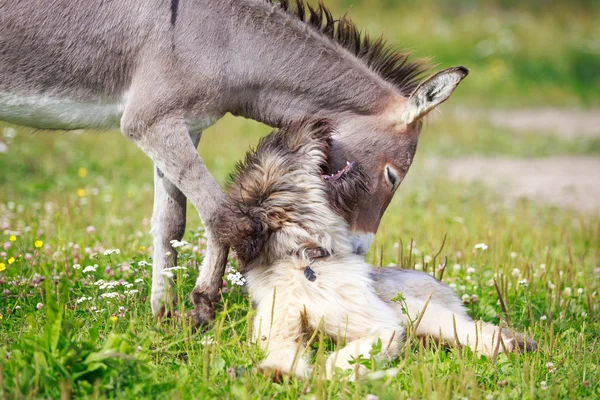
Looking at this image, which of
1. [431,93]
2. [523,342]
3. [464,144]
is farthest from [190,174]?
[464,144]

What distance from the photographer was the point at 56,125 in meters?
4.11

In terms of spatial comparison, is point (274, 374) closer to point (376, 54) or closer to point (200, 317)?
point (200, 317)

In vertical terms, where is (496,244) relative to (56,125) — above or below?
below

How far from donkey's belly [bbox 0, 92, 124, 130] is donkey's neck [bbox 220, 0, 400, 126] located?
0.72 meters

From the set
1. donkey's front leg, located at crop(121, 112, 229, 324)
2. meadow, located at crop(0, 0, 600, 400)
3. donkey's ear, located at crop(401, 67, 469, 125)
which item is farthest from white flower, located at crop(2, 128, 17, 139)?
donkey's ear, located at crop(401, 67, 469, 125)

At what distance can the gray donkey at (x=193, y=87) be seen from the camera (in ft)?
12.7

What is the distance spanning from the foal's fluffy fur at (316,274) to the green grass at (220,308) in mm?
135

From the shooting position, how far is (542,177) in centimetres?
997

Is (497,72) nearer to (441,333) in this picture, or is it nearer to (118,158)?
(118,158)

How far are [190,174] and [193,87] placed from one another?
501 mm

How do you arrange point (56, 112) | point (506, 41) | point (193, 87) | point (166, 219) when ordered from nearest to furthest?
point (193, 87) → point (56, 112) → point (166, 219) → point (506, 41)

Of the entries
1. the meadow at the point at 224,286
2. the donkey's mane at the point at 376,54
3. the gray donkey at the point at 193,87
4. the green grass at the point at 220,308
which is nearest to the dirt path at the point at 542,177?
the meadow at the point at 224,286

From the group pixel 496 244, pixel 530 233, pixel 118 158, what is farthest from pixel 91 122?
pixel 118 158

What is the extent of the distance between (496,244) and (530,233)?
1.32m
